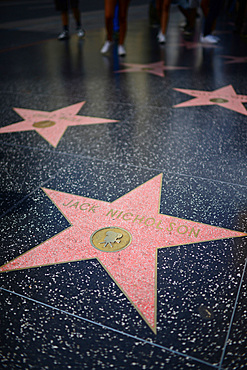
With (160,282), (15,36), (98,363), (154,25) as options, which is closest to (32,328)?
(98,363)

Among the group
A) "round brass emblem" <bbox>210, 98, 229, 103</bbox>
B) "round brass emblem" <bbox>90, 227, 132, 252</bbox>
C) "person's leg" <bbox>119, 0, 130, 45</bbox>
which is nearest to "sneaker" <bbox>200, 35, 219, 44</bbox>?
"person's leg" <bbox>119, 0, 130, 45</bbox>

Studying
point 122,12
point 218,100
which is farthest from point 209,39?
point 218,100

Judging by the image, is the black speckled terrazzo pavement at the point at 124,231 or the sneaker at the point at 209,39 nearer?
the black speckled terrazzo pavement at the point at 124,231

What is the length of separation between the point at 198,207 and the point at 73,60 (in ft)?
12.2

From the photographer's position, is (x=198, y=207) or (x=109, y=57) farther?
(x=109, y=57)

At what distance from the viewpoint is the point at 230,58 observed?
453 centimetres

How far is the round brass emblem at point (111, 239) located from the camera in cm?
122

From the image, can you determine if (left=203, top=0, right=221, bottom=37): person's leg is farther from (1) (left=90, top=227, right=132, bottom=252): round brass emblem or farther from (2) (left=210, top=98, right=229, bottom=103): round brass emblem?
(1) (left=90, top=227, right=132, bottom=252): round brass emblem

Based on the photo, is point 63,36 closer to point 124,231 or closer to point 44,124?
point 44,124

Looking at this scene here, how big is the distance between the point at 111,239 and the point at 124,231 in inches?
2.6

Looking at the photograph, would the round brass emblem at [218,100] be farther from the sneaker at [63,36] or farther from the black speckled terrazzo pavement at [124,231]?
the sneaker at [63,36]

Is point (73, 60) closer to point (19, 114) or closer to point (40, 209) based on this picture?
point (19, 114)

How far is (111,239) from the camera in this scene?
4.15ft

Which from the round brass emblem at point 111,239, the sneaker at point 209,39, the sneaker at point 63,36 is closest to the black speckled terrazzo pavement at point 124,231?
the round brass emblem at point 111,239
